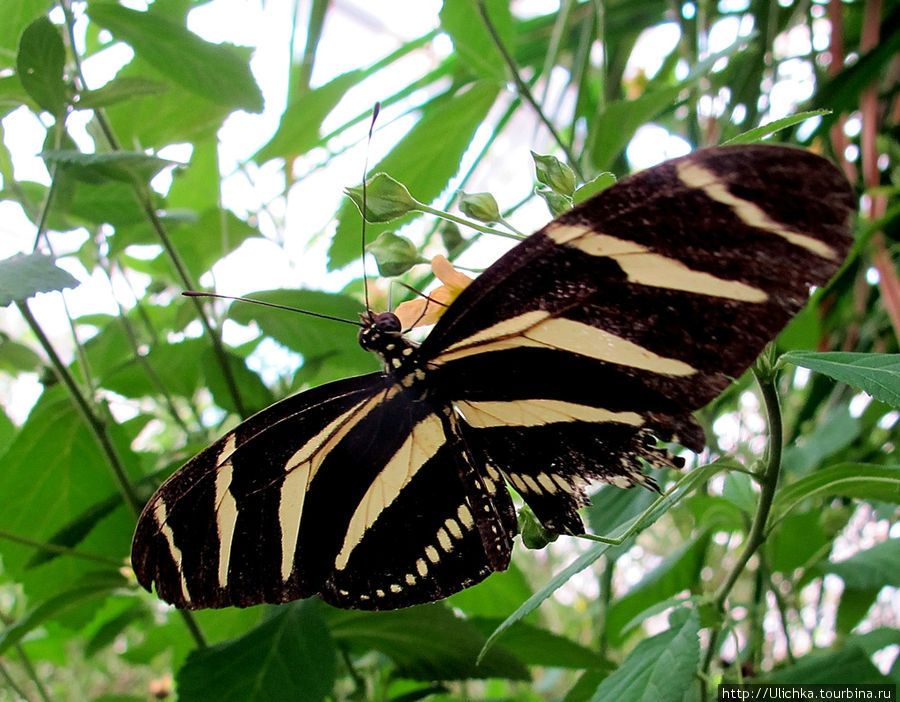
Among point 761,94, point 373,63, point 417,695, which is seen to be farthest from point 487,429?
point 761,94

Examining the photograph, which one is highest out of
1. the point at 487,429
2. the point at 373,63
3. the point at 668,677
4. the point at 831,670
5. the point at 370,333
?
the point at 373,63

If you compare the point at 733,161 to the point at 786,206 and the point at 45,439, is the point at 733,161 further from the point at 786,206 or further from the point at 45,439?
the point at 45,439

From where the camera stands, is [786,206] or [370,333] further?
[370,333]

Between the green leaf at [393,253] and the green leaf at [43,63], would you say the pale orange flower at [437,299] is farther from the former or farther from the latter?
the green leaf at [43,63]

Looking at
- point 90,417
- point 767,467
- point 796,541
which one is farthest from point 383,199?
point 796,541

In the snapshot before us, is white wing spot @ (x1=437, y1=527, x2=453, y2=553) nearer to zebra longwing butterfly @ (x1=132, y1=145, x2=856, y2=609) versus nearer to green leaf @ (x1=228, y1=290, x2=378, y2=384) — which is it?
zebra longwing butterfly @ (x1=132, y1=145, x2=856, y2=609)
